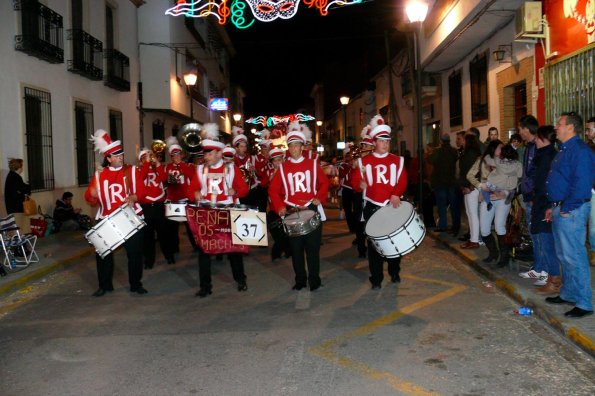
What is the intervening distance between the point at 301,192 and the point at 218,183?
1.03 metres

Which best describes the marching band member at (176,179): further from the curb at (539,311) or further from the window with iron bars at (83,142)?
the window with iron bars at (83,142)

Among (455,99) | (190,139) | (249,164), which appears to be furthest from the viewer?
(455,99)

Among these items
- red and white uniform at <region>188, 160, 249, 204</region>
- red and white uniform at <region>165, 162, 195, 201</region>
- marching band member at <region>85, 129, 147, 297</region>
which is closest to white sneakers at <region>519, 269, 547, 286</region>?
red and white uniform at <region>188, 160, 249, 204</region>

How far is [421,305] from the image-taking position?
6734 mm

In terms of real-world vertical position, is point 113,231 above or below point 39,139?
below

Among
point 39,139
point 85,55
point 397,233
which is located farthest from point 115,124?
point 397,233

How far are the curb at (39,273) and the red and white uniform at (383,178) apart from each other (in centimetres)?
487

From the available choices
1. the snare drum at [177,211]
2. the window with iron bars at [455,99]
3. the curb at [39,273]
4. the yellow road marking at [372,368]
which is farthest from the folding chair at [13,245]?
the window with iron bars at [455,99]

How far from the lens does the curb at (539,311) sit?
5105 mm

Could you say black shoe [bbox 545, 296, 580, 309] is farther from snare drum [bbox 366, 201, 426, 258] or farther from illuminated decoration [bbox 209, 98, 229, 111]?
illuminated decoration [bbox 209, 98, 229, 111]

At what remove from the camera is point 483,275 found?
27.3ft

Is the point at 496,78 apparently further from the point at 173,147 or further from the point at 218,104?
the point at 218,104

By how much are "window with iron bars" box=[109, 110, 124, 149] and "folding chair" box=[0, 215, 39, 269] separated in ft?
32.2

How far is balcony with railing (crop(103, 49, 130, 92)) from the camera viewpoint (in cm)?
1892
